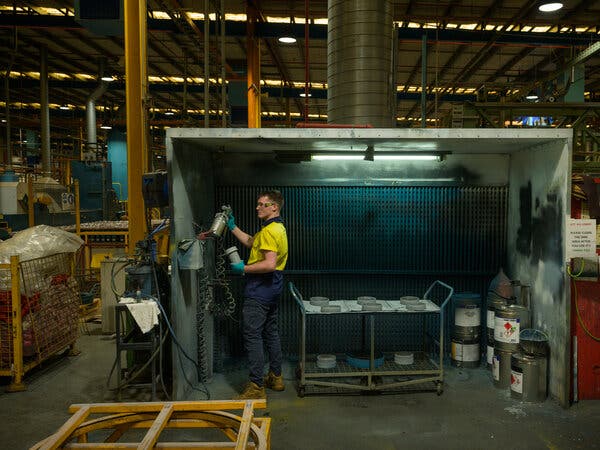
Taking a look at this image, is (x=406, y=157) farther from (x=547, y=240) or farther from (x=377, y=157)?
(x=547, y=240)

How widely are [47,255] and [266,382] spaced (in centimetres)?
331

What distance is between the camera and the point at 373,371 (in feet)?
17.1

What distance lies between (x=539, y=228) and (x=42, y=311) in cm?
611

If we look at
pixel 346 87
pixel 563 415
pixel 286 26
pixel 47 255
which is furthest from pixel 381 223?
pixel 286 26

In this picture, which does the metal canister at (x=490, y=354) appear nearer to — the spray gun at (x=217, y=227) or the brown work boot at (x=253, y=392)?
the brown work boot at (x=253, y=392)

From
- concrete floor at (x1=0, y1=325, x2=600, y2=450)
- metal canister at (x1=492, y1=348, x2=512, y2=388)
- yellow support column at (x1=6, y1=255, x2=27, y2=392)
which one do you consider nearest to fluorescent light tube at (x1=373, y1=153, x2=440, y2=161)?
metal canister at (x1=492, y1=348, x2=512, y2=388)

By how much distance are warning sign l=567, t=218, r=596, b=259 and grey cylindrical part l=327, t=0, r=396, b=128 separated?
2.52 m

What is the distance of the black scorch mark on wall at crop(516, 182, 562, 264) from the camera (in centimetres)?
500

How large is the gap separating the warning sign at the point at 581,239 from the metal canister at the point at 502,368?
4.37ft

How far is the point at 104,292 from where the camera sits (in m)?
7.57

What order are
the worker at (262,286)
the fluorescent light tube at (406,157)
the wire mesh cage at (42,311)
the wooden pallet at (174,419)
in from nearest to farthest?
the wooden pallet at (174,419), the worker at (262,286), the wire mesh cage at (42,311), the fluorescent light tube at (406,157)

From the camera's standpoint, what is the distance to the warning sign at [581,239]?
15.6 feet

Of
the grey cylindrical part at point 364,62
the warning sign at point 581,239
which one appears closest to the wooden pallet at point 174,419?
the warning sign at point 581,239

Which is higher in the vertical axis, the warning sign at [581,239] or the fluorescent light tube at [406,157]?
the fluorescent light tube at [406,157]
